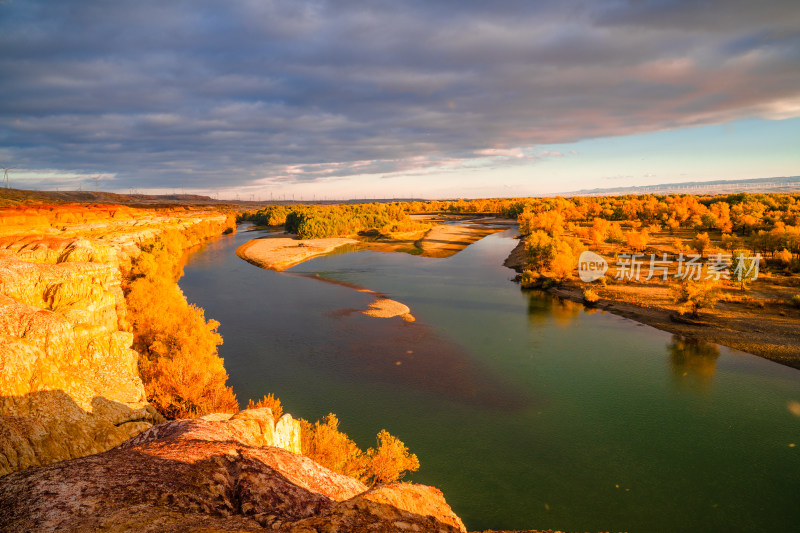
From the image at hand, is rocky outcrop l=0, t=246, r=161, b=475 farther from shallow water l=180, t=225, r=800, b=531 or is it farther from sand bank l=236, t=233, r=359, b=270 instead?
sand bank l=236, t=233, r=359, b=270

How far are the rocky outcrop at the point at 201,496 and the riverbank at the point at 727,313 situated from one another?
1781 inches

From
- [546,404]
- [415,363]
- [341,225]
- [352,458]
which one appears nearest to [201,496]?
[352,458]

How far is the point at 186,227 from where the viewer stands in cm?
12175

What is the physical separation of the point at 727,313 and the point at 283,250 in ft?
292

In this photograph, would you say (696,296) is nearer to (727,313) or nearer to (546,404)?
(727,313)

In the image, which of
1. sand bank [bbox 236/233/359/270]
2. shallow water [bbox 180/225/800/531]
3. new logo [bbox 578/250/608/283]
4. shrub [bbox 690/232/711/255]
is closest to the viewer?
shallow water [bbox 180/225/800/531]

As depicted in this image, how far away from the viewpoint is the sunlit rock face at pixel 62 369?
14555 mm

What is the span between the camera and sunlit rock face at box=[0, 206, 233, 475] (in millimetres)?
14555

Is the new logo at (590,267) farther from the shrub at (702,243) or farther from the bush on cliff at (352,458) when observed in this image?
the bush on cliff at (352,458)

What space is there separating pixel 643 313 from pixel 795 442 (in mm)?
25692

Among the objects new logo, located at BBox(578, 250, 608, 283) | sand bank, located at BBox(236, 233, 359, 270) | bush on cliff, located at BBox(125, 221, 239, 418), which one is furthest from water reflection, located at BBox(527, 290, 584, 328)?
sand bank, located at BBox(236, 233, 359, 270)

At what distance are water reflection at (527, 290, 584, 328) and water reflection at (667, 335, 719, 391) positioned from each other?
1150cm

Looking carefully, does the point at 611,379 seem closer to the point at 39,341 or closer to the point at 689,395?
the point at 689,395

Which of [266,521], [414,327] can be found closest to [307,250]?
[414,327]
